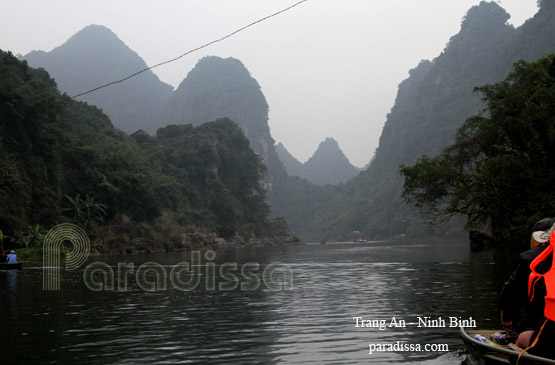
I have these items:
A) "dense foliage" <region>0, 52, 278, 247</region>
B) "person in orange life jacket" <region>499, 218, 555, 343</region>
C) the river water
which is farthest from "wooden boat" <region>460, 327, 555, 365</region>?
"dense foliage" <region>0, 52, 278, 247</region>

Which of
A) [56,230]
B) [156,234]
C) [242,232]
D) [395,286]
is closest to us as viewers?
[395,286]

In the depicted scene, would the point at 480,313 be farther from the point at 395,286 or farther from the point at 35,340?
the point at 35,340

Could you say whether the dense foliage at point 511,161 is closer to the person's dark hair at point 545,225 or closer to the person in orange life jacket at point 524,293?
the person in orange life jacket at point 524,293

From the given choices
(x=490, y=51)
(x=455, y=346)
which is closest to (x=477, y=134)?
(x=455, y=346)

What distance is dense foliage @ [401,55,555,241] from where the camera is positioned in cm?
2825

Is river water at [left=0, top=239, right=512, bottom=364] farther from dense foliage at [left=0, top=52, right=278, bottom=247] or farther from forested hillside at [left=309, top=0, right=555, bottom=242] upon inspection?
forested hillside at [left=309, top=0, right=555, bottom=242]

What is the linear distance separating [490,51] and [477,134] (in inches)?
6633

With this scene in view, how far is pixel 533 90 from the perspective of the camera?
104ft

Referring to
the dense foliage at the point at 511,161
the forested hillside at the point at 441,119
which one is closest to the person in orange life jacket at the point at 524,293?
the dense foliage at the point at 511,161

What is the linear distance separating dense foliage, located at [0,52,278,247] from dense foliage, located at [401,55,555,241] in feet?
88.4

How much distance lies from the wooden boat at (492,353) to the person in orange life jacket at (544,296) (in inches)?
4.1

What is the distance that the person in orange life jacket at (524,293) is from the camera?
19.2 feet

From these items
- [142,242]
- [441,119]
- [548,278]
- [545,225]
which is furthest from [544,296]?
[441,119]

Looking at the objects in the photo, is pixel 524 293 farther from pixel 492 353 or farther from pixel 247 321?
pixel 247 321
